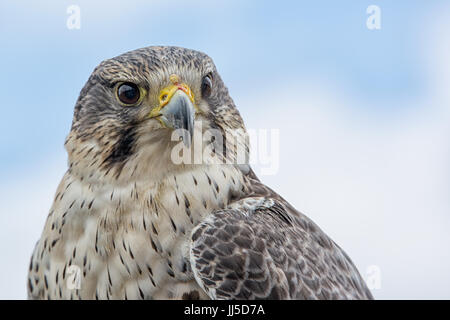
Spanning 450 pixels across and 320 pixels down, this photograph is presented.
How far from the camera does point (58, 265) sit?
4.11 meters

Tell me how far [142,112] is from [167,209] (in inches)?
23.0

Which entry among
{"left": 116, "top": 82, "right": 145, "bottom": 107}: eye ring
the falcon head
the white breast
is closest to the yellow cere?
the falcon head

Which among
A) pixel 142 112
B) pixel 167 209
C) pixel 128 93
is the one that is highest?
pixel 128 93

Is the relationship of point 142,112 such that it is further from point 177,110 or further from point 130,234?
point 130,234

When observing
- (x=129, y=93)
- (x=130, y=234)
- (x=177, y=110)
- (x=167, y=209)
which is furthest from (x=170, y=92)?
(x=130, y=234)

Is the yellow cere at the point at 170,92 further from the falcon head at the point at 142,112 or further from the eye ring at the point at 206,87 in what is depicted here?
the eye ring at the point at 206,87

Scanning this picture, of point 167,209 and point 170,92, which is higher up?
point 170,92

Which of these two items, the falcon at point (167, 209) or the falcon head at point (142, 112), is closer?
the falcon at point (167, 209)

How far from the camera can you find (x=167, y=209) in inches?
157

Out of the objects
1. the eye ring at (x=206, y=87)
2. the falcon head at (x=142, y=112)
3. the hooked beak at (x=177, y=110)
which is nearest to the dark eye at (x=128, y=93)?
the falcon head at (x=142, y=112)

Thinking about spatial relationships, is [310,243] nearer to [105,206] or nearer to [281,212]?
[281,212]

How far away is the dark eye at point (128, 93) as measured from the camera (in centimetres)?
412

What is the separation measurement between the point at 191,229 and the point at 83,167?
0.78 meters
